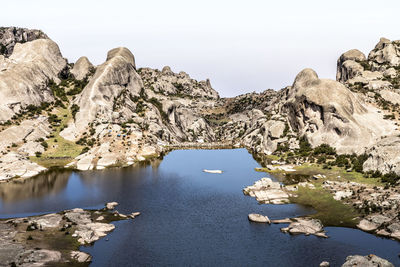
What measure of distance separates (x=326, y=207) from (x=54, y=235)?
62.9 meters

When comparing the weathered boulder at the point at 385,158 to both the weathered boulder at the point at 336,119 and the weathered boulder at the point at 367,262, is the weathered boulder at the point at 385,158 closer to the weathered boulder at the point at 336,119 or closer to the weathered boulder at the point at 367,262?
the weathered boulder at the point at 336,119

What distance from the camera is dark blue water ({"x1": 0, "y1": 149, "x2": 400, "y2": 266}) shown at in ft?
181

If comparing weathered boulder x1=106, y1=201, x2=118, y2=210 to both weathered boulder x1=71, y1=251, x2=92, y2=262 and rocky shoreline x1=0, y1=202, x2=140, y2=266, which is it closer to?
rocky shoreline x1=0, y1=202, x2=140, y2=266

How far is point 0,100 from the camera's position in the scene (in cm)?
16238

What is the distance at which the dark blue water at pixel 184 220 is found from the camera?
55.2 m

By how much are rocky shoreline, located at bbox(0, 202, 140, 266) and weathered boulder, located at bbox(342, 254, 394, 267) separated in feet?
138

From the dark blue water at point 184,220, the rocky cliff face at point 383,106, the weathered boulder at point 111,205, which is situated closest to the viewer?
the dark blue water at point 184,220

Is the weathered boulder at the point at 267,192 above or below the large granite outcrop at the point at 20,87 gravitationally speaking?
below

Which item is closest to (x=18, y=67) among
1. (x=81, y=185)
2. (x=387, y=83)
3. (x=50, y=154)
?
(x=50, y=154)

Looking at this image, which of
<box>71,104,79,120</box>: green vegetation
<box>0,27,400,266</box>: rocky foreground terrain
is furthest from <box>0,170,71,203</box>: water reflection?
<box>71,104,79,120</box>: green vegetation

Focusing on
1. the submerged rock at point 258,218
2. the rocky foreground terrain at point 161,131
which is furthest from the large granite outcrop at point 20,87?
the submerged rock at point 258,218

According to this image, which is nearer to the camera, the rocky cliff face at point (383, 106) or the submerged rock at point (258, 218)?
the submerged rock at point (258, 218)

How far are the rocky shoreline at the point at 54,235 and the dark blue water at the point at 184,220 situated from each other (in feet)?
9.83

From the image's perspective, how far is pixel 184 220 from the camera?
7294 cm
